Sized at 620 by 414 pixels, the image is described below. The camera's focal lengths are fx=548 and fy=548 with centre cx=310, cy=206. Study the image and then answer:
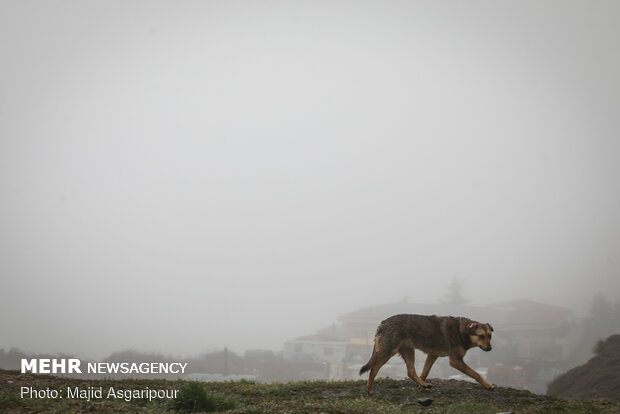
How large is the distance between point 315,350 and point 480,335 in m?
38.5

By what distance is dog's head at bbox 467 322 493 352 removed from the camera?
66.2 ft

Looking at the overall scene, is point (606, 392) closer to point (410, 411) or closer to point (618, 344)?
point (618, 344)

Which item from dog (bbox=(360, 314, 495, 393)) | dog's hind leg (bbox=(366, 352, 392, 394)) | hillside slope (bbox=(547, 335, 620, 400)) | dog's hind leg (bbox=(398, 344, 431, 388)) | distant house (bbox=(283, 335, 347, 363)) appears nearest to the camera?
dog's hind leg (bbox=(366, 352, 392, 394))

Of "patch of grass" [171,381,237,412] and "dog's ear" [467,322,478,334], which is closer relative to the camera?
"patch of grass" [171,381,237,412]

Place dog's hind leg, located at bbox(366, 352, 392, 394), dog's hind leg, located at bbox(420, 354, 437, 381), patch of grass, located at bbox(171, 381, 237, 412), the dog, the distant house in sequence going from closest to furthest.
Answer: patch of grass, located at bbox(171, 381, 237, 412), dog's hind leg, located at bbox(366, 352, 392, 394), the dog, dog's hind leg, located at bbox(420, 354, 437, 381), the distant house

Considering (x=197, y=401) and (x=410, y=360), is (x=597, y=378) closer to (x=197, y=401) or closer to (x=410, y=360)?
(x=410, y=360)

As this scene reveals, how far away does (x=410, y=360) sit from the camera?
20.8m

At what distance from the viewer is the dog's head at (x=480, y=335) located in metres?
20.2

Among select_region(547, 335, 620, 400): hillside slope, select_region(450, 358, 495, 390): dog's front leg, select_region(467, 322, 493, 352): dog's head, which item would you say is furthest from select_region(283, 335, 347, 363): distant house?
select_region(467, 322, 493, 352): dog's head

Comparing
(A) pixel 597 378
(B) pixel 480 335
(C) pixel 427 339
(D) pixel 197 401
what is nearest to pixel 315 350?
(A) pixel 597 378

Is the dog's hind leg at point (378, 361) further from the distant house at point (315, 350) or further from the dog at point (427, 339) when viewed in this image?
the distant house at point (315, 350)

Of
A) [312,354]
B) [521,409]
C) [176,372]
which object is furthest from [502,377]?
[521,409]

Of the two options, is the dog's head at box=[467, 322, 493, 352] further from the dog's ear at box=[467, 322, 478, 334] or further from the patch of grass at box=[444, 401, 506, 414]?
the patch of grass at box=[444, 401, 506, 414]

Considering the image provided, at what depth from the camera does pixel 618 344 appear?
3159cm
